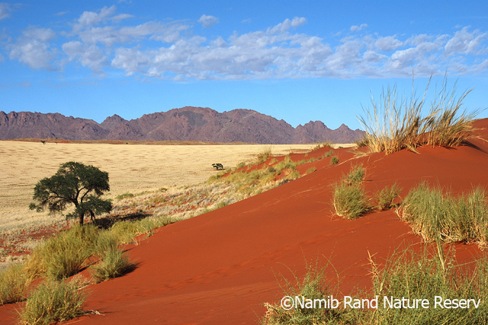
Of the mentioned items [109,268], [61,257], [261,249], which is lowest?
[61,257]

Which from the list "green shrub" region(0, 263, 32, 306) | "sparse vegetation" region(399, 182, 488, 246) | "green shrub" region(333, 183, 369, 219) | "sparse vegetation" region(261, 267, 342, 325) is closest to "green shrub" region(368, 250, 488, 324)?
"sparse vegetation" region(261, 267, 342, 325)

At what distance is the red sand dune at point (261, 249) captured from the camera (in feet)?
17.9

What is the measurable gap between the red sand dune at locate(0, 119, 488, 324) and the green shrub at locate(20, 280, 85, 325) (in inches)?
8.0

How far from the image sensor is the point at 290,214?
411 inches

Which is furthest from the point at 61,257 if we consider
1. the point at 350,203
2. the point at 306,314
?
the point at 306,314

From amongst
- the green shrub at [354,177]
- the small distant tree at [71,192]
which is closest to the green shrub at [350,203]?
the green shrub at [354,177]

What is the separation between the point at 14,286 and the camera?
9422 millimetres

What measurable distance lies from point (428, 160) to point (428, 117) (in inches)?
68.1

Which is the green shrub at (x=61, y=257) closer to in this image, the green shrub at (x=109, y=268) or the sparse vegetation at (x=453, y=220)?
the green shrub at (x=109, y=268)

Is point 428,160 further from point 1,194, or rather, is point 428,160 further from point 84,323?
point 1,194

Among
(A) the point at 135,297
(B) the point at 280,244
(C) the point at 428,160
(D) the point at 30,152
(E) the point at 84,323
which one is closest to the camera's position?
(E) the point at 84,323

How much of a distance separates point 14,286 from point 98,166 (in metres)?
55.3

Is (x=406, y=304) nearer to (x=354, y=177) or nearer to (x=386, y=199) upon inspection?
(x=386, y=199)

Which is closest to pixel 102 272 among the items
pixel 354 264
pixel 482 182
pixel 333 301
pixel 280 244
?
pixel 280 244
